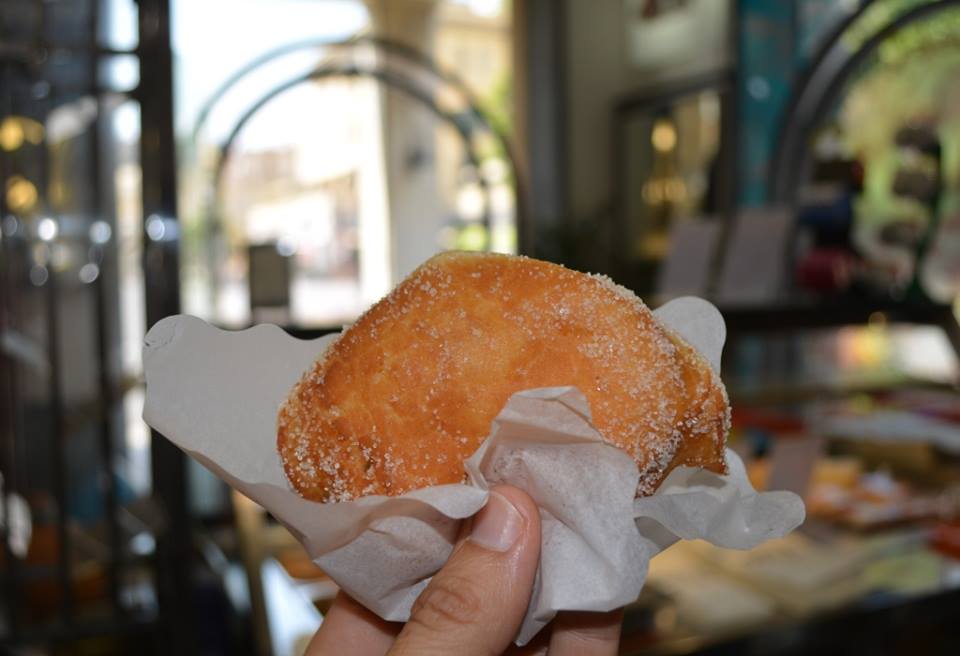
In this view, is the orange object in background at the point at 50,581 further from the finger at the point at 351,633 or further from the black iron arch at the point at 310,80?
the black iron arch at the point at 310,80

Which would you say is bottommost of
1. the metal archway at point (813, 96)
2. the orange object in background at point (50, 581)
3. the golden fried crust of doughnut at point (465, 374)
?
the orange object in background at point (50, 581)

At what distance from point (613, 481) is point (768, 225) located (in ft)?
9.52

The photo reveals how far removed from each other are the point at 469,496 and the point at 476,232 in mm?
9369

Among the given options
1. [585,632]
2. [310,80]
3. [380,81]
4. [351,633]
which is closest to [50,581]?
[351,633]

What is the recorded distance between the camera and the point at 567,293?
0.73m

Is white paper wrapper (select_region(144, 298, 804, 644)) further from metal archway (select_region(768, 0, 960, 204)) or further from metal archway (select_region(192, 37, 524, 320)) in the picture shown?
metal archway (select_region(192, 37, 524, 320))

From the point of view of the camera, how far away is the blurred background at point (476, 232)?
6.84 feet

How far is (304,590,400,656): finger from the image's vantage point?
0.90 meters

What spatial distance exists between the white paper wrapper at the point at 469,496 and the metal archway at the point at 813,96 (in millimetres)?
7414

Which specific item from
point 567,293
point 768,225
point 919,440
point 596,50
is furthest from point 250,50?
point 567,293

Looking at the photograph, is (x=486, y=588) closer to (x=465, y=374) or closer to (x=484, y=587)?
(x=484, y=587)

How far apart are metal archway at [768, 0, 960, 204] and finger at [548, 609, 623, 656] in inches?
292

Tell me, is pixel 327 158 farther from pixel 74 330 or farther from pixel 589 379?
pixel 589 379

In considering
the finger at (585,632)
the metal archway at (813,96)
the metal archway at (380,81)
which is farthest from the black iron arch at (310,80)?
the finger at (585,632)
